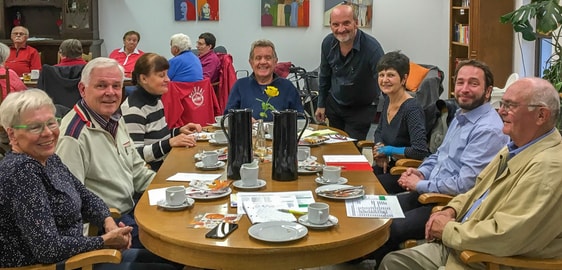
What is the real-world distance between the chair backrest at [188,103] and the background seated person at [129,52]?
2.28 metres

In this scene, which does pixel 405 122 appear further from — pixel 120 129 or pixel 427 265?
pixel 120 129

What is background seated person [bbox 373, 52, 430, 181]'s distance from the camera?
3.23 m

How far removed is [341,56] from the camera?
167 inches

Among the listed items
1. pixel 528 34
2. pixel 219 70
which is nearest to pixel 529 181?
pixel 528 34

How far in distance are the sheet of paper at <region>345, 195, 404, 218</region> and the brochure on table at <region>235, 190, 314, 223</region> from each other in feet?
0.49

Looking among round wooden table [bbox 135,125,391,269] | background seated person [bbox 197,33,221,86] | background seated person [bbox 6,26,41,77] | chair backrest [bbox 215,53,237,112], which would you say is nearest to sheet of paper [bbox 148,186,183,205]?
round wooden table [bbox 135,125,391,269]

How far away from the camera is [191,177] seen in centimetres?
246

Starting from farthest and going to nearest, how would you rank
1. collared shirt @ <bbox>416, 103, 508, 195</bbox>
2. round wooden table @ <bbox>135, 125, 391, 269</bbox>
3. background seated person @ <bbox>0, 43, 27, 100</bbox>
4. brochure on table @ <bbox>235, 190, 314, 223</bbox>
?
background seated person @ <bbox>0, 43, 27, 100</bbox> → collared shirt @ <bbox>416, 103, 508, 195</bbox> → brochure on table @ <bbox>235, 190, 314, 223</bbox> → round wooden table @ <bbox>135, 125, 391, 269</bbox>

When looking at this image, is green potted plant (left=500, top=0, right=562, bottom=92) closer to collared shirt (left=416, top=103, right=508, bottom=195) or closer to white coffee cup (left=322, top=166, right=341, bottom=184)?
collared shirt (left=416, top=103, right=508, bottom=195)

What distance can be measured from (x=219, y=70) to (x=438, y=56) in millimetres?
3169

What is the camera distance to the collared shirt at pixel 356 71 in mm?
4129

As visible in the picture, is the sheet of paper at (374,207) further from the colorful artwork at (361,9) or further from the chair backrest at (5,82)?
the colorful artwork at (361,9)

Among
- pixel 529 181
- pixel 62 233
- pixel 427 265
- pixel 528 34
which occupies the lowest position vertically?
pixel 427 265

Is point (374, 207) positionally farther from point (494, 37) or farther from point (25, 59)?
point (25, 59)
